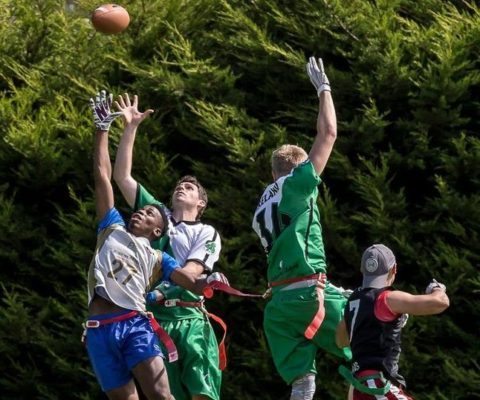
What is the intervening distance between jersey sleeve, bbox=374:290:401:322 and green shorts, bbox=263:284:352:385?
3.26ft

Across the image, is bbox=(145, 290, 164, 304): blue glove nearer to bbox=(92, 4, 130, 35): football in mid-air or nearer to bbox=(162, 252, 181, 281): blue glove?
bbox=(162, 252, 181, 281): blue glove

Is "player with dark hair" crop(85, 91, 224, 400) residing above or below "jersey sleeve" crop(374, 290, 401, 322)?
below

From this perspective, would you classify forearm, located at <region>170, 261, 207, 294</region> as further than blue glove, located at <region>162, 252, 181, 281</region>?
No

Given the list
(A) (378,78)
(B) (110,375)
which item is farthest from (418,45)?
(B) (110,375)

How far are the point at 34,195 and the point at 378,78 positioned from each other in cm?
328

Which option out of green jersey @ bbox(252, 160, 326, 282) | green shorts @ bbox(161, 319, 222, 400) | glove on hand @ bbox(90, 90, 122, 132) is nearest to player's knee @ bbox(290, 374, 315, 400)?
green jersey @ bbox(252, 160, 326, 282)

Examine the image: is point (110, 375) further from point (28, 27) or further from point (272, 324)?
point (28, 27)

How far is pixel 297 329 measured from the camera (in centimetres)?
916

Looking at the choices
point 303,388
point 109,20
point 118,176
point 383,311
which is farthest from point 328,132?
point 109,20

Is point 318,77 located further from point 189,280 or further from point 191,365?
point 191,365

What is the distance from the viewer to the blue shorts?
356 inches

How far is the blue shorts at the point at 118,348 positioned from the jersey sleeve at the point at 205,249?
0.77 metres

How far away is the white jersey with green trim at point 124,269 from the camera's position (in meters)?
9.12

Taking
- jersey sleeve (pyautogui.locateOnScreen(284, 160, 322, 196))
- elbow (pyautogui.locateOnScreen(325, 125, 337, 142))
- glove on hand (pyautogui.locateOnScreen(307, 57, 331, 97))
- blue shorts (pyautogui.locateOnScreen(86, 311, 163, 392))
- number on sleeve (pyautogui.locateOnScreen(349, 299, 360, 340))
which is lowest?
blue shorts (pyautogui.locateOnScreen(86, 311, 163, 392))
